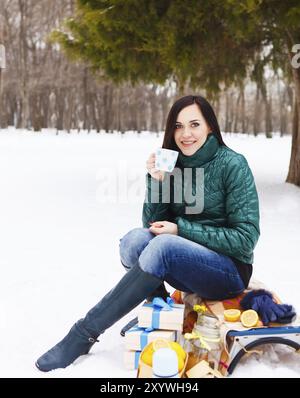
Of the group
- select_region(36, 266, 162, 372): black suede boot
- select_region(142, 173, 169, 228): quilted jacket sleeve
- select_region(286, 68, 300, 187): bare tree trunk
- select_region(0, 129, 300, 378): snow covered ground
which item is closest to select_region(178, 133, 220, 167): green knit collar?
select_region(142, 173, 169, 228): quilted jacket sleeve

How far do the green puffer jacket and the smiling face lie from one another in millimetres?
38

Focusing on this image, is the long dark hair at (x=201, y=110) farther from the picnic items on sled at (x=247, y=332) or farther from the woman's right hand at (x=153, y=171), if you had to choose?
the picnic items on sled at (x=247, y=332)

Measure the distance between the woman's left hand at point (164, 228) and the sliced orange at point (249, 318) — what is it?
57 centimetres

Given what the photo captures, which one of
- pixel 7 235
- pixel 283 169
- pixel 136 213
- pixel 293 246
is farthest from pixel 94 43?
pixel 283 169

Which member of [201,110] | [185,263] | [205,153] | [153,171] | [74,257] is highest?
[201,110]

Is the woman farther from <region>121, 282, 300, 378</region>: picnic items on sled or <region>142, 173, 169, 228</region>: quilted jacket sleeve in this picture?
<region>121, 282, 300, 378</region>: picnic items on sled

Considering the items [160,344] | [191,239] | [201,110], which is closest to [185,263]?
[191,239]

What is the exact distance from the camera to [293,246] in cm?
570

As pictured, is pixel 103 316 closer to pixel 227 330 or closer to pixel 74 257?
pixel 227 330

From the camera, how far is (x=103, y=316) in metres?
2.68

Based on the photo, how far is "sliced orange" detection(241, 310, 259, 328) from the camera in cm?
263

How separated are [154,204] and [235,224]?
1.65 feet

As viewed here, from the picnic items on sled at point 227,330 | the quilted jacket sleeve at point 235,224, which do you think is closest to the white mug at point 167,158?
the quilted jacket sleeve at point 235,224
